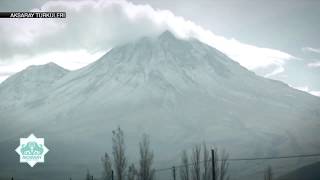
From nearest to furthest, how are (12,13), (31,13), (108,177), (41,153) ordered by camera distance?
1. (12,13)
2. (31,13)
3. (41,153)
4. (108,177)

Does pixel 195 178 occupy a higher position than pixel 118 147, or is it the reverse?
pixel 118 147

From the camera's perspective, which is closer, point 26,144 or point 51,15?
point 51,15

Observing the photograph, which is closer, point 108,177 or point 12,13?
point 12,13

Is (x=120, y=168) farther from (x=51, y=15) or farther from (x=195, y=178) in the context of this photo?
(x=51, y=15)

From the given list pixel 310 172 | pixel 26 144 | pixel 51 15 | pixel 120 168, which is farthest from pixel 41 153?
pixel 310 172

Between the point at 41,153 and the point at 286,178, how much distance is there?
14394 cm

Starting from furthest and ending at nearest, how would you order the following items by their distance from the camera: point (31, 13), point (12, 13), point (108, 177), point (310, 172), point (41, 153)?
point (310, 172) → point (108, 177) → point (41, 153) → point (31, 13) → point (12, 13)

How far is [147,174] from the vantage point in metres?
79.4

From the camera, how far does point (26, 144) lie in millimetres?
56500

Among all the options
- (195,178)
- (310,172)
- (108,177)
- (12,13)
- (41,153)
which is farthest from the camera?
(310,172)

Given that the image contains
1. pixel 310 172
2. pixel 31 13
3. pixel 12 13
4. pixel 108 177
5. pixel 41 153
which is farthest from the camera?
pixel 310 172

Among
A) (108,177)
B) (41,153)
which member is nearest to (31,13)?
(41,153)

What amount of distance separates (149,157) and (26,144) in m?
29.9

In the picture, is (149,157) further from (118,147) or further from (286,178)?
(286,178)
